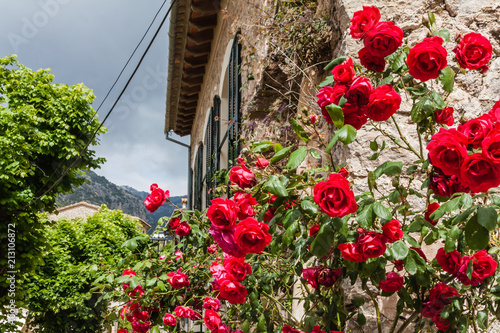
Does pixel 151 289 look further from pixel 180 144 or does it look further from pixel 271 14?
pixel 180 144

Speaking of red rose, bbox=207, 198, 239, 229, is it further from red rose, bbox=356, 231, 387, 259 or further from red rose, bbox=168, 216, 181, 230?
red rose, bbox=168, 216, 181, 230

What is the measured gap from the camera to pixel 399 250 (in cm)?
117

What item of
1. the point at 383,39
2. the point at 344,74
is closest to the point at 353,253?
the point at 344,74

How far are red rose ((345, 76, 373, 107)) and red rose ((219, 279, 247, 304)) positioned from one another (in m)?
0.79

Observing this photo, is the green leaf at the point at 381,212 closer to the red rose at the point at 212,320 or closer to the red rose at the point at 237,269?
the red rose at the point at 237,269

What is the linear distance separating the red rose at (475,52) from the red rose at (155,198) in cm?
147

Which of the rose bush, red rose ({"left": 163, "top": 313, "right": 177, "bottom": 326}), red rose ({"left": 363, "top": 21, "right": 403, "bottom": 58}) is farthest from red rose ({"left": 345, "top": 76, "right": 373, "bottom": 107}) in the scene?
red rose ({"left": 163, "top": 313, "right": 177, "bottom": 326})

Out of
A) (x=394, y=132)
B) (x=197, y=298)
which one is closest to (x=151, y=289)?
(x=197, y=298)

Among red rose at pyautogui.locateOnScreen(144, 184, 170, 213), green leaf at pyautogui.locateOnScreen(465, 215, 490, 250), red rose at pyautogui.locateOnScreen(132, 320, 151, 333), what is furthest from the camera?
red rose at pyautogui.locateOnScreen(132, 320, 151, 333)

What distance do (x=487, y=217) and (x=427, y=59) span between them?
49cm

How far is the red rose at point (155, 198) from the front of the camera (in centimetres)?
212

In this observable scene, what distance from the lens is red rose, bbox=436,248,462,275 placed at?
1.27 meters

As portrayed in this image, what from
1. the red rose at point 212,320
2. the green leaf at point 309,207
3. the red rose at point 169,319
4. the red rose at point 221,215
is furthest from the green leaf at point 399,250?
the red rose at point 169,319

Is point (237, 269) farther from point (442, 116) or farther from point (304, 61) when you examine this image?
point (304, 61)
